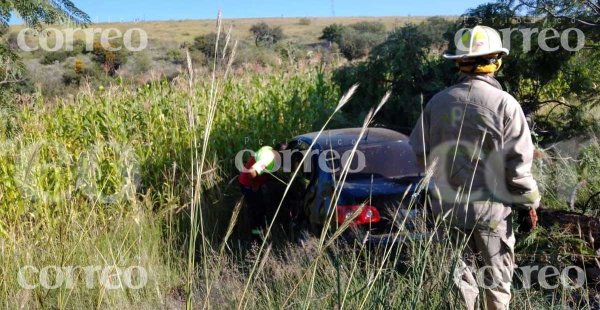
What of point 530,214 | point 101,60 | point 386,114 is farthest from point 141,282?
point 101,60

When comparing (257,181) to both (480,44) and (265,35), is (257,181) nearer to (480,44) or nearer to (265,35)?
(480,44)

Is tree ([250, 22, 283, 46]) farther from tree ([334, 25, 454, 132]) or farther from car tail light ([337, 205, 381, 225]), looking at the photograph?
car tail light ([337, 205, 381, 225])

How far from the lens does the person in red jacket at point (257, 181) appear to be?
6.52 metres

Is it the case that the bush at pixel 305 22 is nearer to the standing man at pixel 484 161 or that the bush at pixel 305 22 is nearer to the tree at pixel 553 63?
the tree at pixel 553 63

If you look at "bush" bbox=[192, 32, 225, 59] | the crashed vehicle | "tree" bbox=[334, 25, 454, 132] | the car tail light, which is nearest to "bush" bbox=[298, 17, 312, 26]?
"bush" bbox=[192, 32, 225, 59]

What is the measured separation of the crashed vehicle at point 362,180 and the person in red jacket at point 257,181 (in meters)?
0.31

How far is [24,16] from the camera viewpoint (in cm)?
534

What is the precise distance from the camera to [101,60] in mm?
23203

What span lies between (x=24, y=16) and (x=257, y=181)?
255cm

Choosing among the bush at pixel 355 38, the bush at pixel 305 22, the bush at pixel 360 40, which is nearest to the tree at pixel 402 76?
the bush at pixel 355 38

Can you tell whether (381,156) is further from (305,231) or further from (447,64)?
(447,64)

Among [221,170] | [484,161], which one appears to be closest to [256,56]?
[221,170]

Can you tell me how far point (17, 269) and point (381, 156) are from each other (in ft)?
9.82

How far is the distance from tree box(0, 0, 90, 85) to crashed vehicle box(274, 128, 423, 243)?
2305mm
